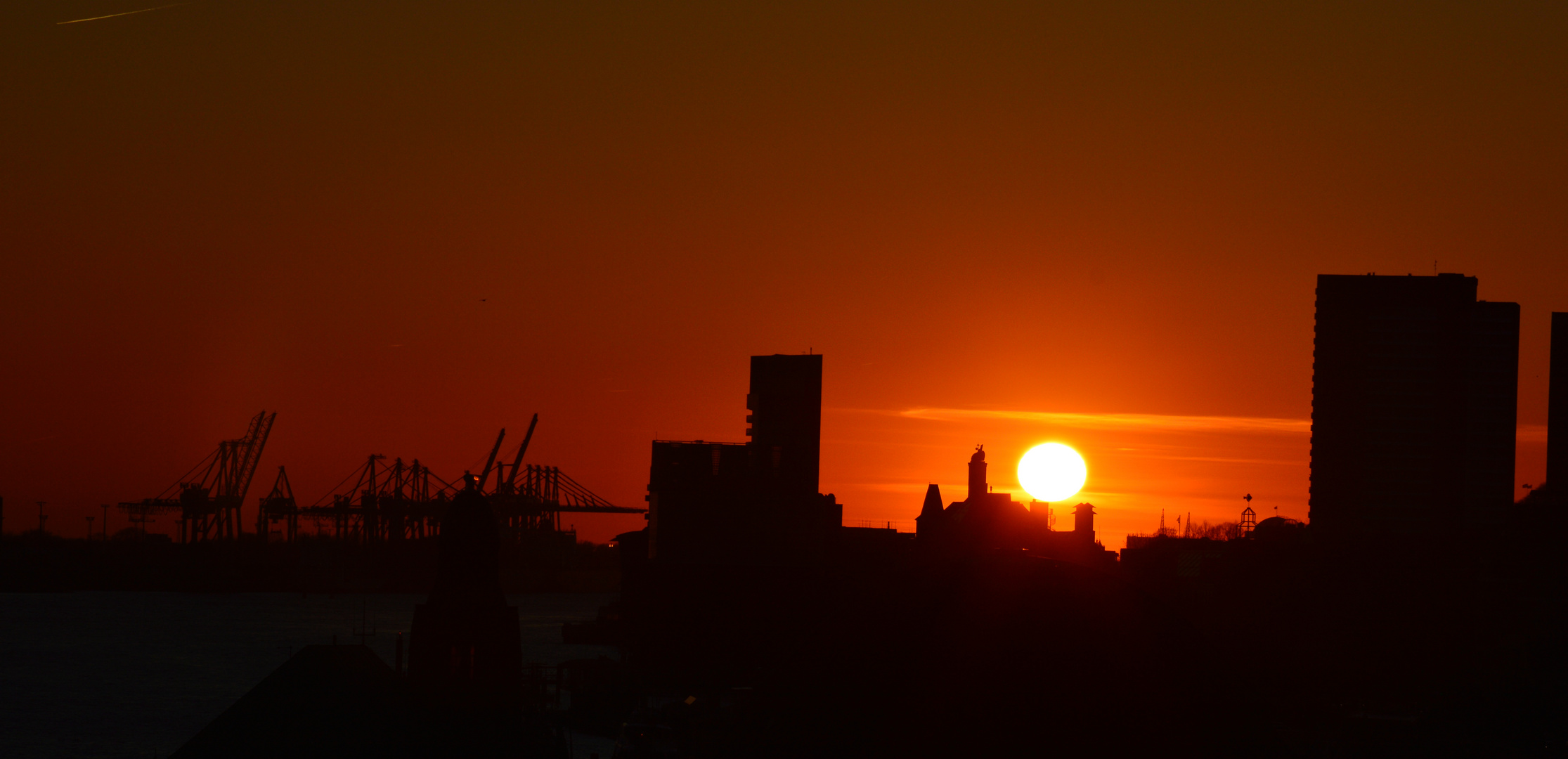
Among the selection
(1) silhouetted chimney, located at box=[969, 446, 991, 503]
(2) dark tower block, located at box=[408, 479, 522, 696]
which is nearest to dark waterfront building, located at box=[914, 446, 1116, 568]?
(1) silhouetted chimney, located at box=[969, 446, 991, 503]

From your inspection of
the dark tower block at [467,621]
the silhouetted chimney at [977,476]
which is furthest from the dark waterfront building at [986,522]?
the dark tower block at [467,621]

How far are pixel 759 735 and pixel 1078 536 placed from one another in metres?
171

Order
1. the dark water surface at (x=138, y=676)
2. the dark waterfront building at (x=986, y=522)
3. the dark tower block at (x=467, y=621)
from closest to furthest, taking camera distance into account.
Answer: the dark tower block at (x=467, y=621)
the dark water surface at (x=138, y=676)
the dark waterfront building at (x=986, y=522)

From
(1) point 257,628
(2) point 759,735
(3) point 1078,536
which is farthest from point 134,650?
(2) point 759,735

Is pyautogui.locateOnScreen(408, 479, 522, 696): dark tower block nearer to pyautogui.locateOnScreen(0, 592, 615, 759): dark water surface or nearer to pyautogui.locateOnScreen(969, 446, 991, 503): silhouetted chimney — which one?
pyautogui.locateOnScreen(0, 592, 615, 759): dark water surface

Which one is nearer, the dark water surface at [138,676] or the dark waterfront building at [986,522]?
the dark water surface at [138,676]

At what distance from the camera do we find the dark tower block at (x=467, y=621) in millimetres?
43281

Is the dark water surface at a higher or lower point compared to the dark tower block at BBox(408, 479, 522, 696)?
lower

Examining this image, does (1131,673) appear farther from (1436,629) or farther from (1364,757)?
(1436,629)

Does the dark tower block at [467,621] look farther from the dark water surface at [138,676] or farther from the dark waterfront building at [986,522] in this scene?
the dark waterfront building at [986,522]

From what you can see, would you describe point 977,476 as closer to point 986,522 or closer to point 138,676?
point 986,522

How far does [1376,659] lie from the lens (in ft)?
281

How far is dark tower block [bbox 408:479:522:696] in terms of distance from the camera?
43.3m

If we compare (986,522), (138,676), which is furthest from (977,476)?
(138,676)
